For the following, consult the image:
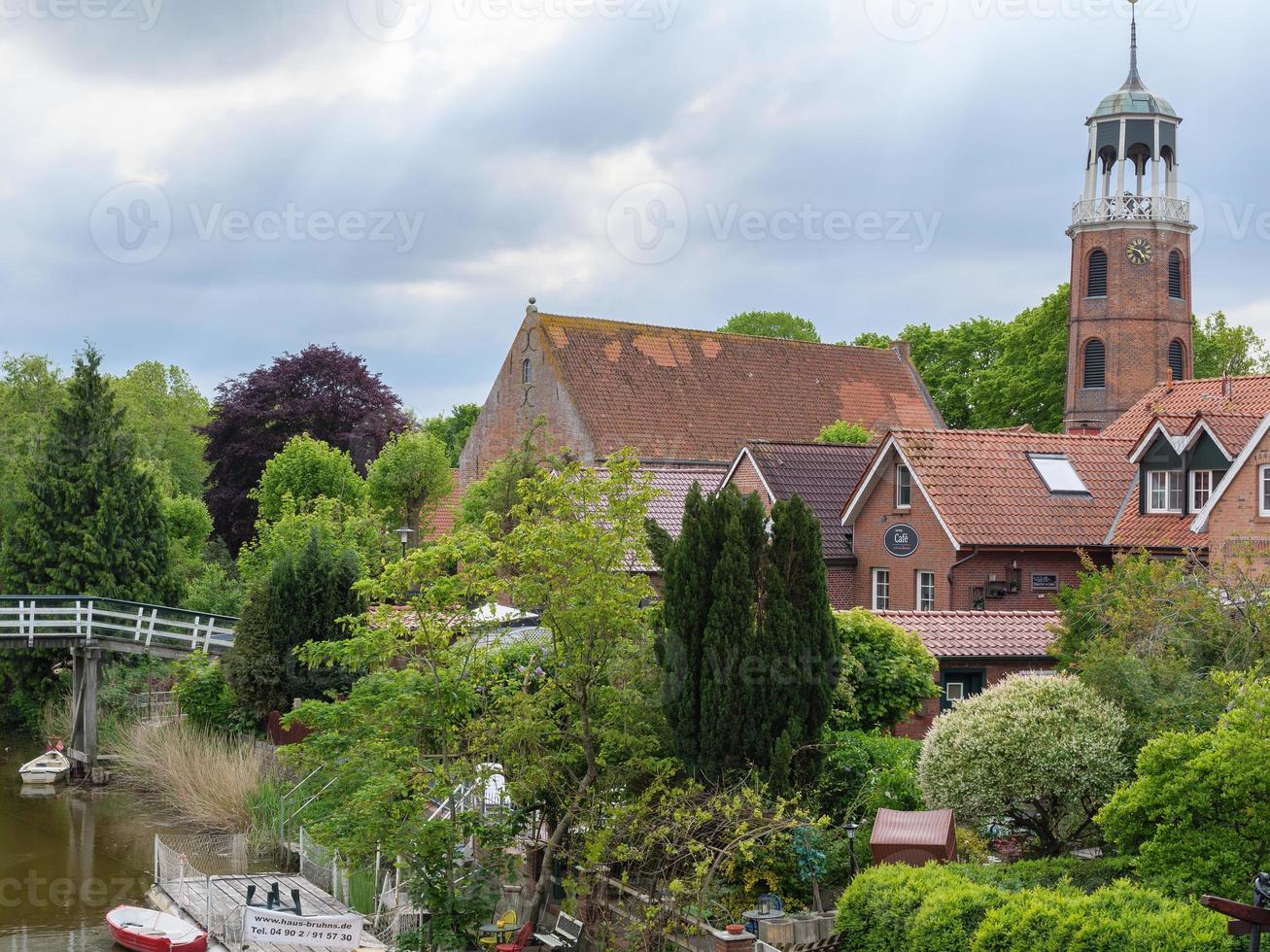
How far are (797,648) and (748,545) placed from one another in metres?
1.48

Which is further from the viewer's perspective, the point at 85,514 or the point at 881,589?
the point at 85,514

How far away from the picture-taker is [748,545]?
19.6 metres

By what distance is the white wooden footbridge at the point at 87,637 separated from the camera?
122ft

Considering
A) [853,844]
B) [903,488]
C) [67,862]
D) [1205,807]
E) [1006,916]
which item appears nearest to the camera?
[1006,916]

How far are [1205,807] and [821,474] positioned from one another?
987 inches

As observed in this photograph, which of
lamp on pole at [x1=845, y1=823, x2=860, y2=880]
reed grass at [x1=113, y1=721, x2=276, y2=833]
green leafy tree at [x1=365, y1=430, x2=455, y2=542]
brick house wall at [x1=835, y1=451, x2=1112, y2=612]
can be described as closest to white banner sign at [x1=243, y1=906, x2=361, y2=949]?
lamp on pole at [x1=845, y1=823, x2=860, y2=880]

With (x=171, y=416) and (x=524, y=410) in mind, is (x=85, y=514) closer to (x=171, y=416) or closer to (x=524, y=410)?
(x=524, y=410)

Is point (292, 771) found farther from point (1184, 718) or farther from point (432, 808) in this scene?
point (1184, 718)

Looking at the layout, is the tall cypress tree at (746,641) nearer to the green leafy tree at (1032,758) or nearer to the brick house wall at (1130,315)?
the green leafy tree at (1032,758)

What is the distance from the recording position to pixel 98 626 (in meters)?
37.2

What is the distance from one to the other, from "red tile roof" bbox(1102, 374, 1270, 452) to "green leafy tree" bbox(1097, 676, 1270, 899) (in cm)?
1958

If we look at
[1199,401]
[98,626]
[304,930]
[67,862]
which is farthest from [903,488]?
[304,930]

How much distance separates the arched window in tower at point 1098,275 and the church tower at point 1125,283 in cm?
4

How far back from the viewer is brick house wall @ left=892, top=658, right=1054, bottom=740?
2666 centimetres
